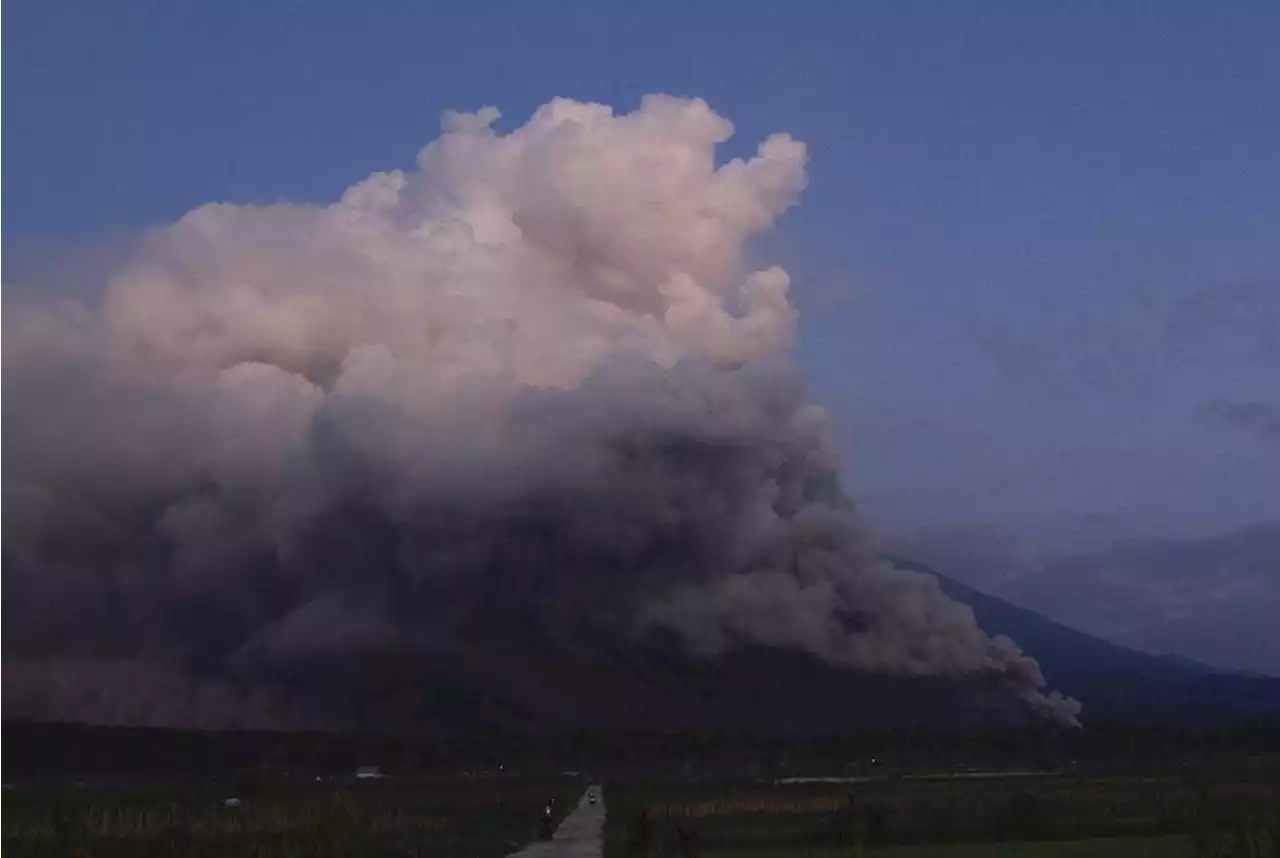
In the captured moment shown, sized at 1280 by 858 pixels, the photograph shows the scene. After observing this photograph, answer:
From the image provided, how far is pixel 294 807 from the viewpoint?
95.4 m

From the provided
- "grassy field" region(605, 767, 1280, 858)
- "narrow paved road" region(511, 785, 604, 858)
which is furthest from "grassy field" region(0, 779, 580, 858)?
"grassy field" region(605, 767, 1280, 858)

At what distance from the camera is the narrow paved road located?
200ft

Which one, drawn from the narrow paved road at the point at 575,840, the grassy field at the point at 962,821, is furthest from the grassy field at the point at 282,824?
the grassy field at the point at 962,821

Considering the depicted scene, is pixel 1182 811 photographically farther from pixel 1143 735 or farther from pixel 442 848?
pixel 1143 735

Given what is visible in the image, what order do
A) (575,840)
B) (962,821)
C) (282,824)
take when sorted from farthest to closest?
(962,821) → (282,824) → (575,840)

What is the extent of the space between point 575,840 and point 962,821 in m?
21.5

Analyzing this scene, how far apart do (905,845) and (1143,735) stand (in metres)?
134

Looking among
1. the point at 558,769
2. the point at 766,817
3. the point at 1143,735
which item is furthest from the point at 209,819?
the point at 1143,735

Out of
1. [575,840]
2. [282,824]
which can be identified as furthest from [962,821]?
[282,824]

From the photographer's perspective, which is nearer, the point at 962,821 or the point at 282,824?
the point at 282,824

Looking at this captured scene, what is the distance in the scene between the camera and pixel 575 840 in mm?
70062

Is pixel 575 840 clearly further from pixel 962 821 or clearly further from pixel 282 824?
pixel 962 821

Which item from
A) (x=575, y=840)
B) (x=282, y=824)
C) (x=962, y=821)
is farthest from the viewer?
(x=962, y=821)

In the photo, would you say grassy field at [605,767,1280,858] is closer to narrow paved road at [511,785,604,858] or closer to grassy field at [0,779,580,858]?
narrow paved road at [511,785,604,858]
